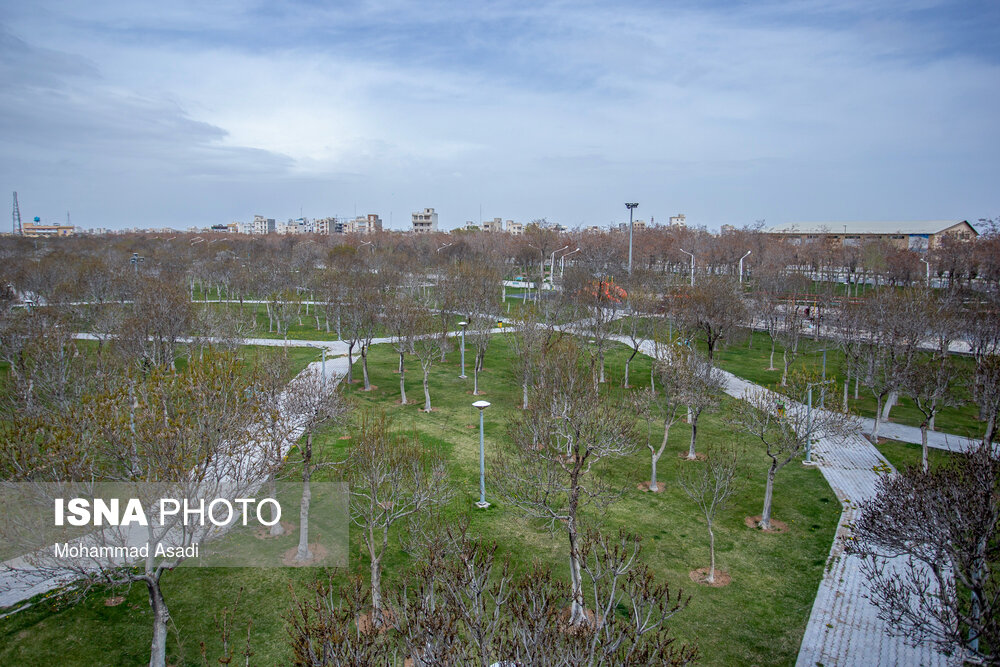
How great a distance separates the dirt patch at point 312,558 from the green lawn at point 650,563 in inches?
14.9

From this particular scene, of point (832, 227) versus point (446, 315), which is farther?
point (832, 227)

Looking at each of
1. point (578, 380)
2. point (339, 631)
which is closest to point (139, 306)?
point (578, 380)

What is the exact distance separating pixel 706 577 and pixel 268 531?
11782mm

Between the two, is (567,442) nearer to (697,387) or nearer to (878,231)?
(697,387)

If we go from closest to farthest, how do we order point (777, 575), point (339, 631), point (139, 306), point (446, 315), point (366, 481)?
point (339, 631)
point (366, 481)
point (777, 575)
point (139, 306)
point (446, 315)

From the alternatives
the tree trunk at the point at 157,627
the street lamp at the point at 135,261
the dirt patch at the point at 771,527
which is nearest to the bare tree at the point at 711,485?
the dirt patch at the point at 771,527

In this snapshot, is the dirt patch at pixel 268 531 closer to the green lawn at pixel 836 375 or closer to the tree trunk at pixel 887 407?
the green lawn at pixel 836 375

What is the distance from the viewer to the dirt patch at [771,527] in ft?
55.8

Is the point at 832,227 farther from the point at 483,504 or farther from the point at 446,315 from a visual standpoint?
the point at 483,504

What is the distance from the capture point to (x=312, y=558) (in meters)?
15.1

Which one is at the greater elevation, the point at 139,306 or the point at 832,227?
the point at 832,227

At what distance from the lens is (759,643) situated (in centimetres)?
1223

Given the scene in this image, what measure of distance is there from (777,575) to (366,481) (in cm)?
1055

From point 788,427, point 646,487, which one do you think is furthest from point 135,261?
point 788,427
